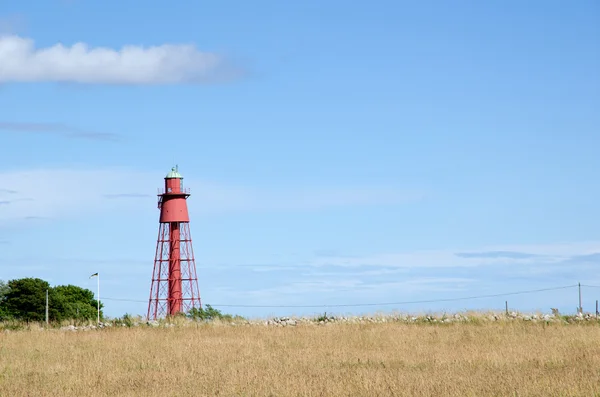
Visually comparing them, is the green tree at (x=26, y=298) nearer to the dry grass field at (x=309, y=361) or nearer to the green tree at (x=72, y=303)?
the green tree at (x=72, y=303)

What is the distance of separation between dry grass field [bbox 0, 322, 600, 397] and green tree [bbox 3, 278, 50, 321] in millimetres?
28462

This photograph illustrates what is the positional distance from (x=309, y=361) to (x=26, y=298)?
42.2 meters

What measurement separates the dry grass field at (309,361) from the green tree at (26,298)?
28.5 meters

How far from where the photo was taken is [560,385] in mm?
15727

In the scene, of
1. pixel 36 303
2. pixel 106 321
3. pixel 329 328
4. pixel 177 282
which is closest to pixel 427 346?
pixel 329 328

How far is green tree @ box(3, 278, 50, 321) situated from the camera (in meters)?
58.1

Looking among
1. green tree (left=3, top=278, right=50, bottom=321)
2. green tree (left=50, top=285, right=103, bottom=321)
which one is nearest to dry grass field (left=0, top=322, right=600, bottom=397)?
green tree (left=50, top=285, right=103, bottom=321)

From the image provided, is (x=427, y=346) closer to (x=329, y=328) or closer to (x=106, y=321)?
(x=329, y=328)

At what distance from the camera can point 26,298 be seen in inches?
2325

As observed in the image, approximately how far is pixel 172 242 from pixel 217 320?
71.8 ft

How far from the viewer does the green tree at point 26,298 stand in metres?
58.1

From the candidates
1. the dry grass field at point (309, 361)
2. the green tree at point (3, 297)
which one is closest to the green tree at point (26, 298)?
the green tree at point (3, 297)

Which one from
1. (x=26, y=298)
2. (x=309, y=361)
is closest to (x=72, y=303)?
(x=26, y=298)

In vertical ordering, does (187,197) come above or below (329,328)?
above
